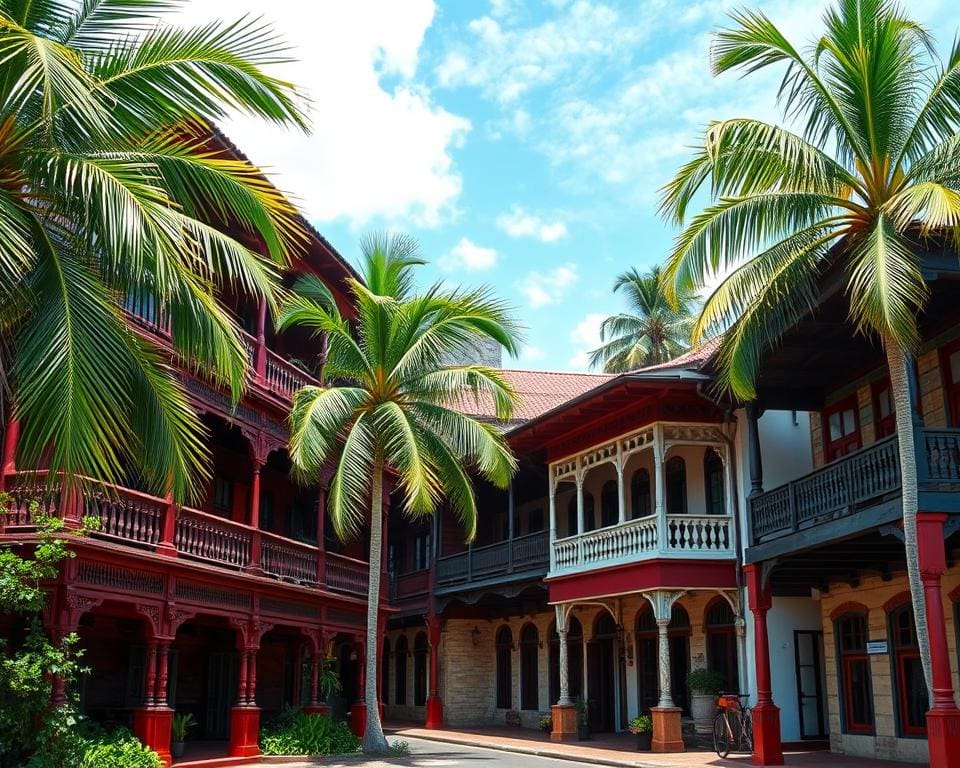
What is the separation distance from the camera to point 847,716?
18984 millimetres

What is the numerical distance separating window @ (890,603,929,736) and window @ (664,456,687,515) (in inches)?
245

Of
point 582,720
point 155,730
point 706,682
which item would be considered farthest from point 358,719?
point 155,730

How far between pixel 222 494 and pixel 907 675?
44.2 ft

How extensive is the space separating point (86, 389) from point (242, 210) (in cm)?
236

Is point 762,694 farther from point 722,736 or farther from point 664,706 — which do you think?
point 664,706

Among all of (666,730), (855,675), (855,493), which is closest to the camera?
(855,493)

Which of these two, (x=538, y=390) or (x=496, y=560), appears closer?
(x=496, y=560)

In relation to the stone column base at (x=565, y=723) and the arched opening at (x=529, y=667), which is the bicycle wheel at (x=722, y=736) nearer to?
the stone column base at (x=565, y=723)

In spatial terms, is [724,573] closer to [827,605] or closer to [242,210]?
[827,605]

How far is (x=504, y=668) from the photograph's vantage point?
1250 inches

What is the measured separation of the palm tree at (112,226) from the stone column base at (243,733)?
1029 centimetres

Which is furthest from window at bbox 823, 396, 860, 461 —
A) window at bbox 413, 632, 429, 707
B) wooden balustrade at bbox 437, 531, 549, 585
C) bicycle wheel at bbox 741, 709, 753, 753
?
window at bbox 413, 632, 429, 707

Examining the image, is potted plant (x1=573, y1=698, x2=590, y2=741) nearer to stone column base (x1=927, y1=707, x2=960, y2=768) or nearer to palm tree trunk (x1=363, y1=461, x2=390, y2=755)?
palm tree trunk (x1=363, y1=461, x2=390, y2=755)

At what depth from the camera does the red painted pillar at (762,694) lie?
56.7 ft
